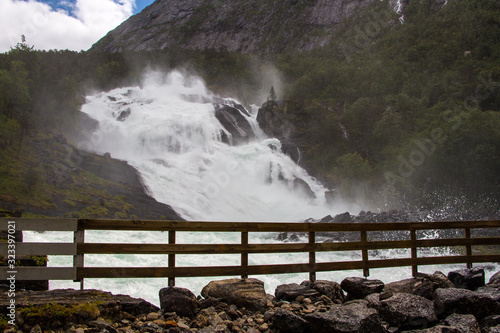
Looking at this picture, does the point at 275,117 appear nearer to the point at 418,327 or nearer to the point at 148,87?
the point at 148,87

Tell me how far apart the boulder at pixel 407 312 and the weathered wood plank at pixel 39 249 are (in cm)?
576

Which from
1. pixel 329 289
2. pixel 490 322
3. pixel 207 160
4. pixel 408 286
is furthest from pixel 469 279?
pixel 207 160

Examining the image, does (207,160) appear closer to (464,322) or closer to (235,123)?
(235,123)

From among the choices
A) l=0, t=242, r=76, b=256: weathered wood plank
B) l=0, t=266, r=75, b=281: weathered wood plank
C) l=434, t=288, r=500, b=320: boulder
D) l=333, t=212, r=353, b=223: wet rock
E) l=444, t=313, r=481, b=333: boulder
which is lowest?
l=444, t=313, r=481, b=333: boulder

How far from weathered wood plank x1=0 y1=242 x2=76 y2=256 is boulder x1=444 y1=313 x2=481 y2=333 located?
22.1 feet

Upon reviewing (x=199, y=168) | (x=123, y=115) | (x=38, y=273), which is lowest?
(x=38, y=273)

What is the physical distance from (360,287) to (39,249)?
6.47 meters

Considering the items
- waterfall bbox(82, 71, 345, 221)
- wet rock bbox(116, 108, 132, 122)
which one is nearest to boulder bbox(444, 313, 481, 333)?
waterfall bbox(82, 71, 345, 221)

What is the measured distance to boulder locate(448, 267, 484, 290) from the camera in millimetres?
9234

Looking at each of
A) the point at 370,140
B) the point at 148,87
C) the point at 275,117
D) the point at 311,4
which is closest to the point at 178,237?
the point at 275,117

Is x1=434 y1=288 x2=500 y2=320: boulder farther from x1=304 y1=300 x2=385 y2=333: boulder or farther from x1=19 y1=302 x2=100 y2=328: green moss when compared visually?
x1=19 y1=302 x2=100 y2=328: green moss

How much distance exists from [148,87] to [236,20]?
102 meters

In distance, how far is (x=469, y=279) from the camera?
9258 millimetres

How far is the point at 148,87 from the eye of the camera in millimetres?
95062
